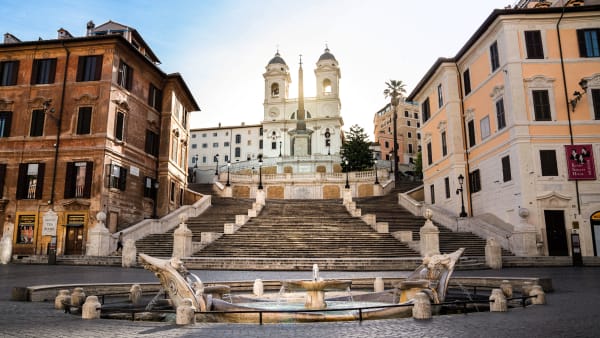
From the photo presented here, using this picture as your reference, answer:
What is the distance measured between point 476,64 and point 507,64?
4614 millimetres

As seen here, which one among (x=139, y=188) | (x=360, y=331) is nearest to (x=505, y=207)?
(x=360, y=331)

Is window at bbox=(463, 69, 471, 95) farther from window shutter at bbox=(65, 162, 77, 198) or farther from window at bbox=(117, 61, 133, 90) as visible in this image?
window shutter at bbox=(65, 162, 77, 198)

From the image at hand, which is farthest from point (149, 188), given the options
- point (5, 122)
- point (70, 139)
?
point (5, 122)

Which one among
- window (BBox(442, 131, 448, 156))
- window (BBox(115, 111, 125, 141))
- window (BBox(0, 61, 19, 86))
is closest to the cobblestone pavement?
window (BBox(115, 111, 125, 141))

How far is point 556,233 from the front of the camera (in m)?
23.9

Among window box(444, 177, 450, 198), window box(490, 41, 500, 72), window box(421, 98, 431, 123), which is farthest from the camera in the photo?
window box(421, 98, 431, 123)

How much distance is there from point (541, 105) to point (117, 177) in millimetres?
27813

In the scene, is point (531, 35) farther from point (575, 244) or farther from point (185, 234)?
point (185, 234)

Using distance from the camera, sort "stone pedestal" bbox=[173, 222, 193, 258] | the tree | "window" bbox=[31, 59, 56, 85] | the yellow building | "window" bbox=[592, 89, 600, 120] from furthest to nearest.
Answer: the tree → "window" bbox=[31, 59, 56, 85] → "window" bbox=[592, 89, 600, 120] → the yellow building → "stone pedestal" bbox=[173, 222, 193, 258]

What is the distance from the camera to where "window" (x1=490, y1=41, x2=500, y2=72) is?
2792cm

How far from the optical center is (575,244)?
67.9 ft

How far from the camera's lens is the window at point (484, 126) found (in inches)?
1144

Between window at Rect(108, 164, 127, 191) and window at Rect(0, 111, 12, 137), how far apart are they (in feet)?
26.9

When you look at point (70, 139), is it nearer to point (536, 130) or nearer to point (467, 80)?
point (467, 80)
